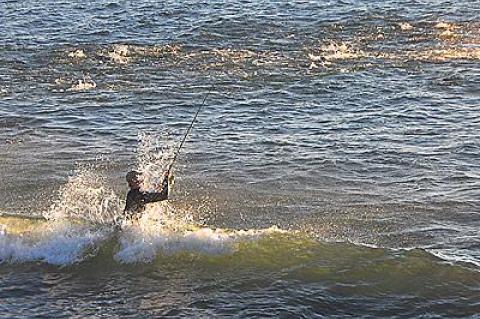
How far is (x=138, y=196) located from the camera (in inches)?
505

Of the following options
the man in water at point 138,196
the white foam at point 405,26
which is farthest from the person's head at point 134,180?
the white foam at point 405,26

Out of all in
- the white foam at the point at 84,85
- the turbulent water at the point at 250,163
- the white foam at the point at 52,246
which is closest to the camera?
the turbulent water at the point at 250,163

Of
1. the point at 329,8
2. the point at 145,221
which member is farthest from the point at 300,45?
the point at 145,221

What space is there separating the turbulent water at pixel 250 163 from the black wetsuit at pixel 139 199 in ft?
0.87

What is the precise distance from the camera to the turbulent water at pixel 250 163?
38.5ft

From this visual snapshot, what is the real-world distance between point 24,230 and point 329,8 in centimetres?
1672

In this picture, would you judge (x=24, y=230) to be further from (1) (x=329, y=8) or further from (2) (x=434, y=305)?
(1) (x=329, y=8)

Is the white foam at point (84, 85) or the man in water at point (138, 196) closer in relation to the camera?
the man in water at point (138, 196)

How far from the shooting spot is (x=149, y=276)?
483 inches

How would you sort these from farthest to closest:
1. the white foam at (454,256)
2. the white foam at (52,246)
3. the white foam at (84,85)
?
the white foam at (84,85) → the white foam at (52,246) → the white foam at (454,256)

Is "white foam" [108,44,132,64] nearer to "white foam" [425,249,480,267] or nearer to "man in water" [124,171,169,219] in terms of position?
"man in water" [124,171,169,219]

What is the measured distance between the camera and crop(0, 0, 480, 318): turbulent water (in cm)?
1175

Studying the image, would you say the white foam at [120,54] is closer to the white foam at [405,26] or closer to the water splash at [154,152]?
the water splash at [154,152]

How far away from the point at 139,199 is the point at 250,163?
3.88 m
